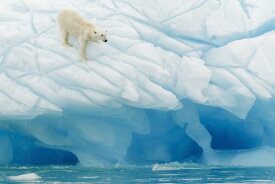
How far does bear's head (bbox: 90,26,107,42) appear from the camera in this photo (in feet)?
26.0

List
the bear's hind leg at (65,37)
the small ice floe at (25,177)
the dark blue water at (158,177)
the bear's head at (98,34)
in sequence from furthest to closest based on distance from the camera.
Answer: the bear's hind leg at (65,37) < the bear's head at (98,34) < the small ice floe at (25,177) < the dark blue water at (158,177)

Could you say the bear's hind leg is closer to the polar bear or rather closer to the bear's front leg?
the polar bear

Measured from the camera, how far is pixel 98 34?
7.95 metres

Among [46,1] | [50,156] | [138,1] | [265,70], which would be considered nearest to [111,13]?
[138,1]

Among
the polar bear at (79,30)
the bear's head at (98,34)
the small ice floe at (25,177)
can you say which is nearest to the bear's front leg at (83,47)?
the polar bear at (79,30)

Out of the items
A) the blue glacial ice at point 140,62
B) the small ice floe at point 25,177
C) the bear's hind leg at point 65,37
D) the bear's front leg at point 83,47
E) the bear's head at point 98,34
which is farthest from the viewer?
the blue glacial ice at point 140,62

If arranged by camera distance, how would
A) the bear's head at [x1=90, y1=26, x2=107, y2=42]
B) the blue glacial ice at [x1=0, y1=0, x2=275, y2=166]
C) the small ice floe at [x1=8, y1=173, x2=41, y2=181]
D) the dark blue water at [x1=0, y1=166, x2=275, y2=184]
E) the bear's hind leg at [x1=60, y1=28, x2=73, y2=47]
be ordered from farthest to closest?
1. the blue glacial ice at [x1=0, y1=0, x2=275, y2=166]
2. the bear's hind leg at [x1=60, y1=28, x2=73, y2=47]
3. the bear's head at [x1=90, y1=26, x2=107, y2=42]
4. the small ice floe at [x1=8, y1=173, x2=41, y2=181]
5. the dark blue water at [x1=0, y1=166, x2=275, y2=184]

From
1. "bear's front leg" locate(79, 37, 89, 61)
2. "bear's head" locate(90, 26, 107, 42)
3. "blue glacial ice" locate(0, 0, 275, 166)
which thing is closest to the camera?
"bear's head" locate(90, 26, 107, 42)

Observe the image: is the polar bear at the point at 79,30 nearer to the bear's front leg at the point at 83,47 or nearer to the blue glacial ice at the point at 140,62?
the bear's front leg at the point at 83,47

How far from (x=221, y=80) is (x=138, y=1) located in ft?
6.01

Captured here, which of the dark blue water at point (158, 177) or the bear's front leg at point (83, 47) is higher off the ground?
the bear's front leg at point (83, 47)

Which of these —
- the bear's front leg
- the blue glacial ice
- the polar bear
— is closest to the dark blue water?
the blue glacial ice

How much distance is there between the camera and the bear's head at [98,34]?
Answer: 793cm

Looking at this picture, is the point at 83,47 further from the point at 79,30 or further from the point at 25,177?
the point at 25,177
